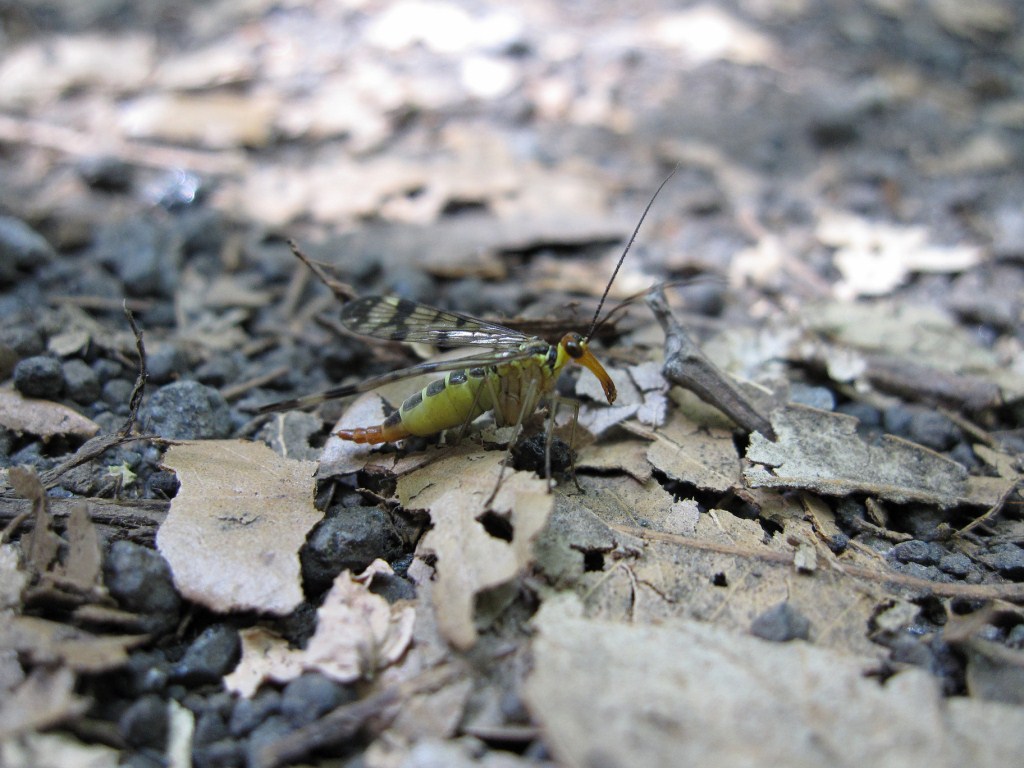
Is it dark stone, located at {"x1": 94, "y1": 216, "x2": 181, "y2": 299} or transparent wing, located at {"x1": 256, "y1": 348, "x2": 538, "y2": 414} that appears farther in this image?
dark stone, located at {"x1": 94, "y1": 216, "x2": 181, "y2": 299}

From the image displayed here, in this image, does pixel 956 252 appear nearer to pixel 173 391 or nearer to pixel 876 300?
pixel 876 300

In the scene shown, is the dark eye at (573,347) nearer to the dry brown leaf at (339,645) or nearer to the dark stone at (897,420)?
the dry brown leaf at (339,645)

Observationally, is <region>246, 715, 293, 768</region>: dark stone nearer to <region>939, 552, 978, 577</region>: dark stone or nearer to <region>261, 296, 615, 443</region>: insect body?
<region>261, 296, 615, 443</region>: insect body

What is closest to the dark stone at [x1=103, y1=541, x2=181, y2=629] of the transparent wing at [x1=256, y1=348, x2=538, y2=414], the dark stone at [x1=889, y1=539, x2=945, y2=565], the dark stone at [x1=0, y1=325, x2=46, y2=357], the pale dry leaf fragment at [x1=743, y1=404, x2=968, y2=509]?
the transparent wing at [x1=256, y1=348, x2=538, y2=414]

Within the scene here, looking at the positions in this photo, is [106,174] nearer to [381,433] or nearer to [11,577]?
[381,433]

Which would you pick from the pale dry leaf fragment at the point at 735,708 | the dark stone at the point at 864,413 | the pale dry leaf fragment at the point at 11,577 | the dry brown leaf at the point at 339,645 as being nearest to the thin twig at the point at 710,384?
the dark stone at the point at 864,413

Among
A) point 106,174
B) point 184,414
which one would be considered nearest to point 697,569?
point 184,414
